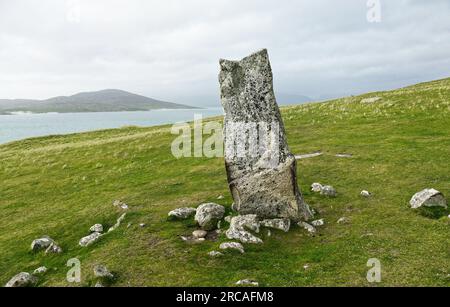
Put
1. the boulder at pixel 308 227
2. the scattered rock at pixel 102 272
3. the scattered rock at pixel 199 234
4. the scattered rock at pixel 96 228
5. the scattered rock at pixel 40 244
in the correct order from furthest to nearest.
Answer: the scattered rock at pixel 96 228 → the scattered rock at pixel 40 244 → the scattered rock at pixel 199 234 → the boulder at pixel 308 227 → the scattered rock at pixel 102 272

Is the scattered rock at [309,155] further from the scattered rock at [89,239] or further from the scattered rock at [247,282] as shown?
the scattered rock at [247,282]

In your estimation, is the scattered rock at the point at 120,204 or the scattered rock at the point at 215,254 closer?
the scattered rock at the point at 215,254

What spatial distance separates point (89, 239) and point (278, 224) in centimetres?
991

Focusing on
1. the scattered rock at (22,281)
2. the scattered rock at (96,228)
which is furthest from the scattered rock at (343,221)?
the scattered rock at (22,281)

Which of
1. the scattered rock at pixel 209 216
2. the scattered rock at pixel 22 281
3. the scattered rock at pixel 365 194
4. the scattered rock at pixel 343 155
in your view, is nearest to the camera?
the scattered rock at pixel 22 281

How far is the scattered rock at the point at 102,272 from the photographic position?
585 inches

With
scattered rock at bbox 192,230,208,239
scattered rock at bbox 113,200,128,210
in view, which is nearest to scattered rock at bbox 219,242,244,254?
scattered rock at bbox 192,230,208,239

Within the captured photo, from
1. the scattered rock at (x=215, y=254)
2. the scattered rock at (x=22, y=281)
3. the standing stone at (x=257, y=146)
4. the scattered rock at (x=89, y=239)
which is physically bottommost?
the scattered rock at (x=22, y=281)

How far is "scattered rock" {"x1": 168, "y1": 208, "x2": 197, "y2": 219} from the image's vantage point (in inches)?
822

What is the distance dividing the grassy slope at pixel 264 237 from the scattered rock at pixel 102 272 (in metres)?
0.54

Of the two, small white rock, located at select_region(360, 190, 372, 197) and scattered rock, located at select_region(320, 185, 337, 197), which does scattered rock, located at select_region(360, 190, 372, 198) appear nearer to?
small white rock, located at select_region(360, 190, 372, 197)

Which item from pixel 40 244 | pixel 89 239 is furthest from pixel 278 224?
pixel 40 244

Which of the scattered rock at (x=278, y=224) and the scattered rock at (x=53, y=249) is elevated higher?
the scattered rock at (x=278, y=224)

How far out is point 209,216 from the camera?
19.8 metres
